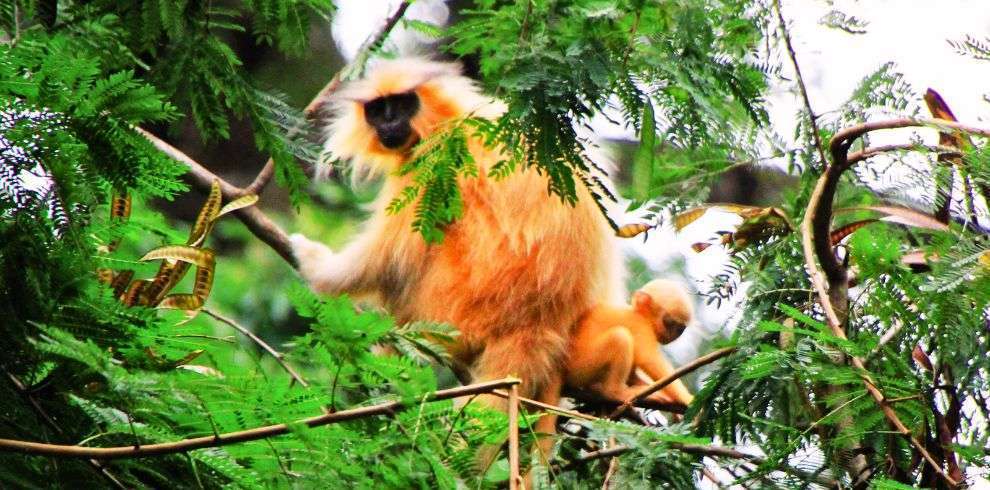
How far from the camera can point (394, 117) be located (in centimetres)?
566

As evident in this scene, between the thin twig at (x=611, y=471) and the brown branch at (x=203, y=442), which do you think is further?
the thin twig at (x=611, y=471)

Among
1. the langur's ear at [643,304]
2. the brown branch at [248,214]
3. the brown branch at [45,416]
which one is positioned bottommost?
the brown branch at [45,416]

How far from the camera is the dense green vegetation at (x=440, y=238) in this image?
2.10m

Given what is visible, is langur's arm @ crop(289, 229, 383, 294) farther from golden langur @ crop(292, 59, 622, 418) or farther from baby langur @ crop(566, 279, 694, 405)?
baby langur @ crop(566, 279, 694, 405)

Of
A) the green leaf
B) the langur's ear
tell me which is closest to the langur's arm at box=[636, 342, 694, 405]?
the langur's ear

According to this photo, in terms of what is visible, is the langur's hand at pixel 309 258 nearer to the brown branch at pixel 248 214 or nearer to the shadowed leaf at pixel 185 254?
the brown branch at pixel 248 214

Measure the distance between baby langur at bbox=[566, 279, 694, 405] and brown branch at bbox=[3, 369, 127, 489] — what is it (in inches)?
107

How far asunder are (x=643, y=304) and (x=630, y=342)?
1.05 ft

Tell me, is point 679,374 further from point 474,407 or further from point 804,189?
point 474,407

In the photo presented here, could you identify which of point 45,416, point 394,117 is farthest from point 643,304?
point 45,416

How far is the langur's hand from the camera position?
215 inches

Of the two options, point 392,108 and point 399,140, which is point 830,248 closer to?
point 399,140

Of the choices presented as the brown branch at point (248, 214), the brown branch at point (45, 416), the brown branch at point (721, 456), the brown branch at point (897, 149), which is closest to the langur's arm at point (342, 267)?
the brown branch at point (248, 214)

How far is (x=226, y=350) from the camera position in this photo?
10.2 ft
